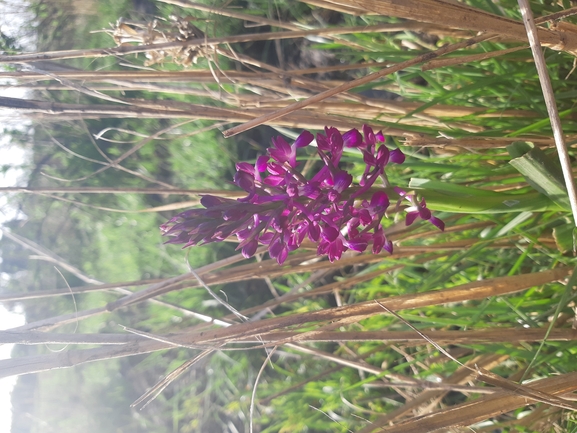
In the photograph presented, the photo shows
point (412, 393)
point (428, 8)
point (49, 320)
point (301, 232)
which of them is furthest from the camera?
point (412, 393)

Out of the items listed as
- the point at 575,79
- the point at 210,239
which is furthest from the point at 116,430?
the point at 575,79

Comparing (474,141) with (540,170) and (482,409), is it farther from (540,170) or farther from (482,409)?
(482,409)

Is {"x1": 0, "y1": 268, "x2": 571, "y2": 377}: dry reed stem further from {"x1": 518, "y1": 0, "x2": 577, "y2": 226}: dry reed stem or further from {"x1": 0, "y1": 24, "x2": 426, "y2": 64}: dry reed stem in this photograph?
{"x1": 0, "y1": 24, "x2": 426, "y2": 64}: dry reed stem

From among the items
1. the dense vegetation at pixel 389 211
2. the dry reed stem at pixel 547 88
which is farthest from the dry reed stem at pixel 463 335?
the dry reed stem at pixel 547 88

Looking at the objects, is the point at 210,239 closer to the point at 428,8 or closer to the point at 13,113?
the point at 428,8

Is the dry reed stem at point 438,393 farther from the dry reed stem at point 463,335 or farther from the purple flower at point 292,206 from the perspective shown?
the purple flower at point 292,206

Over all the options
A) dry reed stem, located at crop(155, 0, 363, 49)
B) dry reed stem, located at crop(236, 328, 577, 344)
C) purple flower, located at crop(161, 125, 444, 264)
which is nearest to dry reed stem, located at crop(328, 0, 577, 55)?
purple flower, located at crop(161, 125, 444, 264)

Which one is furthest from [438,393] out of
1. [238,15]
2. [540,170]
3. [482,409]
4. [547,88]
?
[238,15]
